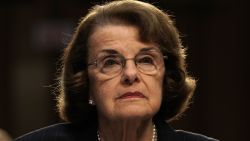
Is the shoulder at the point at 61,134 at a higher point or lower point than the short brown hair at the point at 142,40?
lower

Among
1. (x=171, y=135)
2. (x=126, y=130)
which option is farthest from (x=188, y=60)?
(x=126, y=130)

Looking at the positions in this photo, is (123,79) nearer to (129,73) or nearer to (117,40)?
(129,73)

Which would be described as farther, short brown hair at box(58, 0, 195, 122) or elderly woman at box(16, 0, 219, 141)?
short brown hair at box(58, 0, 195, 122)

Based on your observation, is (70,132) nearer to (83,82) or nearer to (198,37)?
(83,82)

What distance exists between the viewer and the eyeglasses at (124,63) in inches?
97.4

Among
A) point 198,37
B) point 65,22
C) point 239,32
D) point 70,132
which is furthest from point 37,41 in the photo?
point 70,132

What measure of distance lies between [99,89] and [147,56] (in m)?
0.26

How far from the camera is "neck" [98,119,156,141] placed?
255 cm

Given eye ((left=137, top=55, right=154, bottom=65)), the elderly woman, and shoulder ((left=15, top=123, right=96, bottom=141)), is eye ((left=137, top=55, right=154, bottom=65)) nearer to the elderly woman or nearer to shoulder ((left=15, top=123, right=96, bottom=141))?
the elderly woman

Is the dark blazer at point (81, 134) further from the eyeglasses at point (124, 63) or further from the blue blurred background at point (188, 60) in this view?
the blue blurred background at point (188, 60)

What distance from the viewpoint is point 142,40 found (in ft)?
8.21

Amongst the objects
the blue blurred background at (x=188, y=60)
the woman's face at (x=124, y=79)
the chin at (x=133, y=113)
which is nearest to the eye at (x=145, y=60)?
the woman's face at (x=124, y=79)

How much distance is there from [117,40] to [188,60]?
3257 mm

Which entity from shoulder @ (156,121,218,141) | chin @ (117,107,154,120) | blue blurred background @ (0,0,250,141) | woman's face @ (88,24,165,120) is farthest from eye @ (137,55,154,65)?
blue blurred background @ (0,0,250,141)
